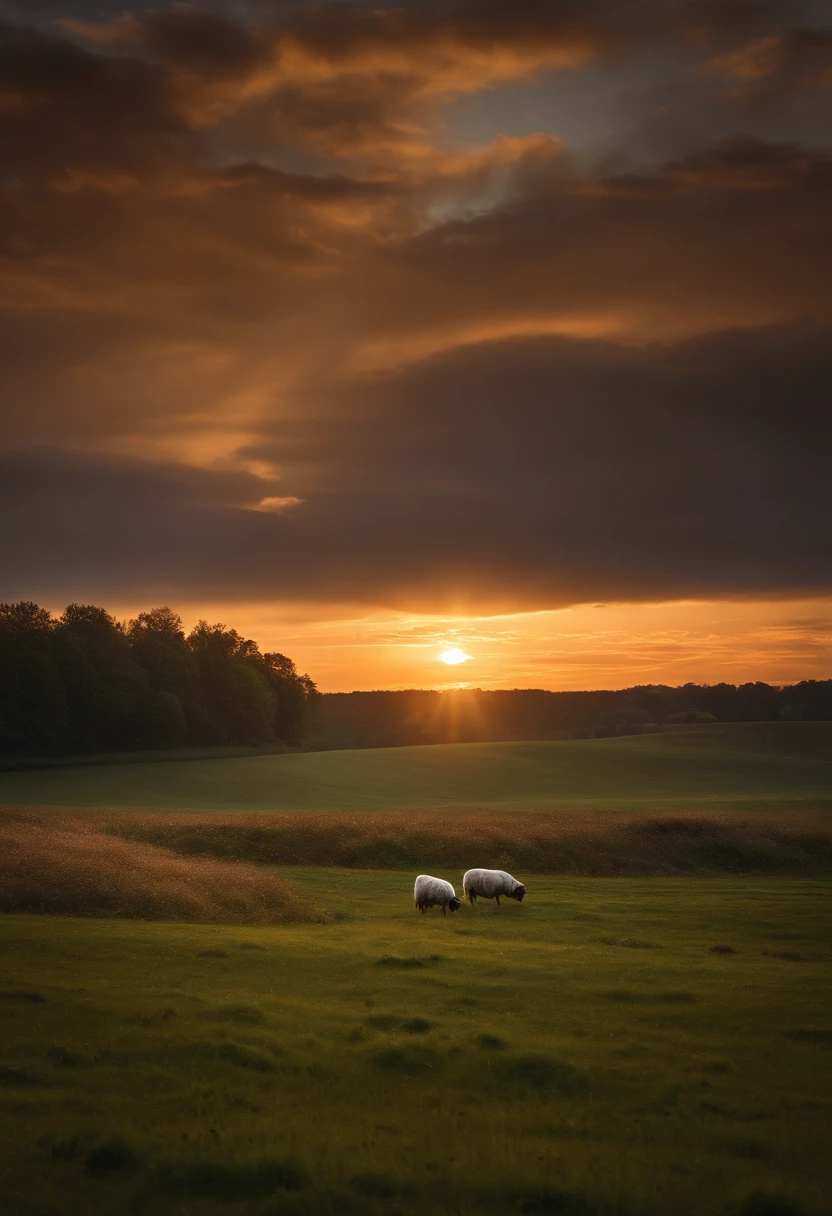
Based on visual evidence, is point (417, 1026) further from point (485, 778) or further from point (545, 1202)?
point (485, 778)

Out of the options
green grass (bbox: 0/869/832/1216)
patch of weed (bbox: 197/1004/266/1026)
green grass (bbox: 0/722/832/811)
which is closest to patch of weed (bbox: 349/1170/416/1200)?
green grass (bbox: 0/869/832/1216)

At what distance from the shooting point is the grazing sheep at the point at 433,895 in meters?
31.4

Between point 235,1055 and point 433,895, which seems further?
point 433,895

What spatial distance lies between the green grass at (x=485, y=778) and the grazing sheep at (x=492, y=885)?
38.2 metres

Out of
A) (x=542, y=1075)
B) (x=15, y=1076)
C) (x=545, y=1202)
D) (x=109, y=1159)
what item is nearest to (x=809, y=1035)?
(x=542, y=1075)

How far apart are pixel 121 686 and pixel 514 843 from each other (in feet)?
Answer: 224

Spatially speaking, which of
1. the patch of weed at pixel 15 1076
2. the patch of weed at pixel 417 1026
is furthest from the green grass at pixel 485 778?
the patch of weed at pixel 15 1076

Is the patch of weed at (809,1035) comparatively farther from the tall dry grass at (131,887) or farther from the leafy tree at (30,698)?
the leafy tree at (30,698)

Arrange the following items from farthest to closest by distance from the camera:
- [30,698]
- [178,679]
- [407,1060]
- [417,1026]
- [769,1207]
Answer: [178,679] < [30,698] < [417,1026] < [407,1060] < [769,1207]

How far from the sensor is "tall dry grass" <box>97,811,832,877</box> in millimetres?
44469

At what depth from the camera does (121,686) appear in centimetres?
10331

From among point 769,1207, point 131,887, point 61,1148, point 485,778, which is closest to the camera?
point 769,1207

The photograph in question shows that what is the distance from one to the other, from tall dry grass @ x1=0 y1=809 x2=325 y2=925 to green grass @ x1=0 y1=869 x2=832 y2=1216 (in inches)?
117

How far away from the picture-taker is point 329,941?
82.6 ft
